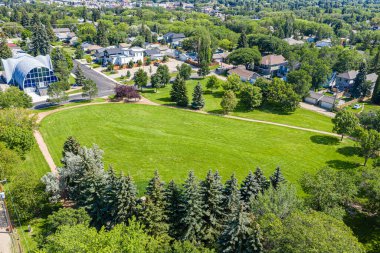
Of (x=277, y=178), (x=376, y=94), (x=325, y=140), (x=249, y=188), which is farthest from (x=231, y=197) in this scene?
(x=376, y=94)

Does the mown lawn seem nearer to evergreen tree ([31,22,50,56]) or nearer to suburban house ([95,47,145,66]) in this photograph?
suburban house ([95,47,145,66])

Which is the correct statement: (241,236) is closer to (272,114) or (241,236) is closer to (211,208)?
(211,208)

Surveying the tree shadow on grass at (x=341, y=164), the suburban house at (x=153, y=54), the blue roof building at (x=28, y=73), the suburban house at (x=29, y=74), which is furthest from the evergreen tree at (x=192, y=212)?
the suburban house at (x=153, y=54)

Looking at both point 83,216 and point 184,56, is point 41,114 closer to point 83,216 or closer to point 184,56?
point 83,216

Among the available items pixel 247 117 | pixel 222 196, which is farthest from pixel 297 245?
pixel 247 117

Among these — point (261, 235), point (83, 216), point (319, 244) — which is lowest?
point (83, 216)

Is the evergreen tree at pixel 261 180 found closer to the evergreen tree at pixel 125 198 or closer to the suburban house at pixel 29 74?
the evergreen tree at pixel 125 198
